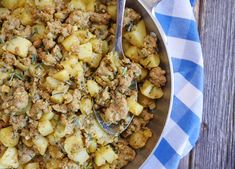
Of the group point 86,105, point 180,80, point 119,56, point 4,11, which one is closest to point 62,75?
point 86,105

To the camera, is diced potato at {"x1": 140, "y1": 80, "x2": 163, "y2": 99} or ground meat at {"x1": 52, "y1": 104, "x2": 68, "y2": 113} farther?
diced potato at {"x1": 140, "y1": 80, "x2": 163, "y2": 99}

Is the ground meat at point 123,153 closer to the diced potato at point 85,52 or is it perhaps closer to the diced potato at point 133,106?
the diced potato at point 133,106

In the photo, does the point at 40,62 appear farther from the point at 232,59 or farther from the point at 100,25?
the point at 232,59

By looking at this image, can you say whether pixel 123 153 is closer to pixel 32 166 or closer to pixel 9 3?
pixel 32 166

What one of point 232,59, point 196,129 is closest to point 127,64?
point 196,129

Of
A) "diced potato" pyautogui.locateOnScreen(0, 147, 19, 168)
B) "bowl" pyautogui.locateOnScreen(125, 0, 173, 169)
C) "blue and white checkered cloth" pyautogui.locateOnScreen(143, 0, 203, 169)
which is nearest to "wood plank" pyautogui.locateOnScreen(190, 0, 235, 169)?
"blue and white checkered cloth" pyautogui.locateOnScreen(143, 0, 203, 169)

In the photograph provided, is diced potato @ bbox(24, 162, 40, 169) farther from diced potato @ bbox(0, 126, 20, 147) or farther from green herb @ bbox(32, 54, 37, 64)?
green herb @ bbox(32, 54, 37, 64)

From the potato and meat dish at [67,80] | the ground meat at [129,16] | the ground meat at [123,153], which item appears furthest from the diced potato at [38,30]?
the ground meat at [123,153]

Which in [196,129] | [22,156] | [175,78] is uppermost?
[175,78]
